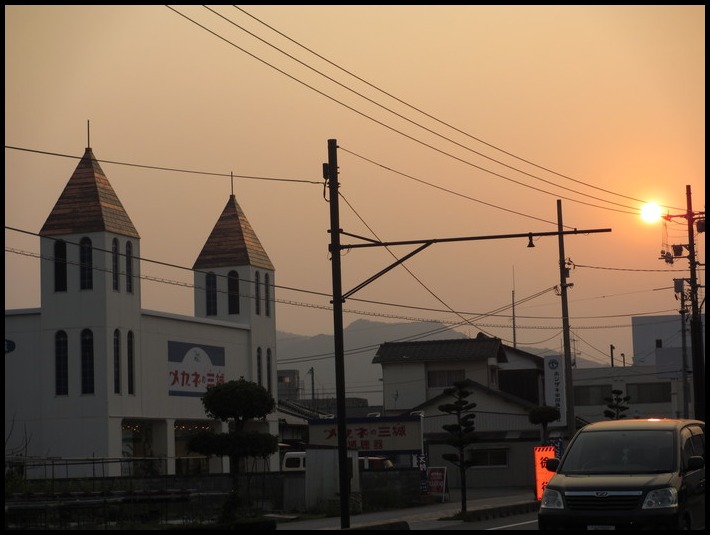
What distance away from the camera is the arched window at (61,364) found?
5247 cm

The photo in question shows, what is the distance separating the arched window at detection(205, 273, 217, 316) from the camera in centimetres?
6588

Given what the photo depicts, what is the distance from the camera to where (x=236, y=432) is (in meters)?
33.8

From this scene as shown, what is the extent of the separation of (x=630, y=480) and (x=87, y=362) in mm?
40139

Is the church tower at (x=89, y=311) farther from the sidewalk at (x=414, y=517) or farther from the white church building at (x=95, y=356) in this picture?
the sidewalk at (x=414, y=517)

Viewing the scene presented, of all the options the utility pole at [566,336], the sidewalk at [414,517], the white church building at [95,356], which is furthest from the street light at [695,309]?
the white church building at [95,356]

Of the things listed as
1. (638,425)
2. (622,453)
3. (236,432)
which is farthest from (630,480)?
(236,432)

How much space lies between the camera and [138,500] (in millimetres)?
30312

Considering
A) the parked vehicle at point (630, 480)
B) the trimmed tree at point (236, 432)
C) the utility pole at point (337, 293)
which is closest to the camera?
the parked vehicle at point (630, 480)

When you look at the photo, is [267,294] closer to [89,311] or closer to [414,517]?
[89,311]

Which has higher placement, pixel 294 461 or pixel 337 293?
pixel 337 293

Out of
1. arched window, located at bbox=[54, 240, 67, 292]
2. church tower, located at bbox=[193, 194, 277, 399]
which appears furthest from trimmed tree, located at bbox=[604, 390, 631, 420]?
arched window, located at bbox=[54, 240, 67, 292]

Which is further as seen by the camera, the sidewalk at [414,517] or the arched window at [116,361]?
the arched window at [116,361]

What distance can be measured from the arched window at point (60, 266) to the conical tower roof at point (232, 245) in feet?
43.1

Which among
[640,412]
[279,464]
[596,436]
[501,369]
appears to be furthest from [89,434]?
[640,412]
